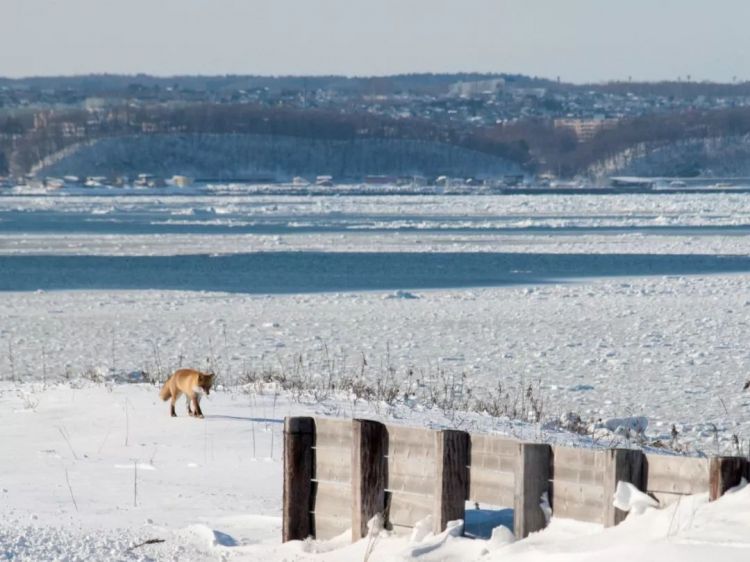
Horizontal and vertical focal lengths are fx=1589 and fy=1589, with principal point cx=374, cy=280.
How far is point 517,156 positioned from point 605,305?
515 ft

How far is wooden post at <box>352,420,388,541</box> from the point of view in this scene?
5.99m

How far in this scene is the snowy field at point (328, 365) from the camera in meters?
6.47

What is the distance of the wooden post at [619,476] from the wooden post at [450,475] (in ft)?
2.03

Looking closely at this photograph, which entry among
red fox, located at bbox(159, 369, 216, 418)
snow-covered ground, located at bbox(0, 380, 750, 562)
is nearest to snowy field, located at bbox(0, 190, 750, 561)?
snow-covered ground, located at bbox(0, 380, 750, 562)

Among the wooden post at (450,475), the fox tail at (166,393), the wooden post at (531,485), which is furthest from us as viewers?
the fox tail at (166,393)

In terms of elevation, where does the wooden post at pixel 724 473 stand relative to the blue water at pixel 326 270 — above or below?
above

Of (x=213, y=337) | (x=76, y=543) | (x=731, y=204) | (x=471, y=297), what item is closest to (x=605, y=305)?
(x=471, y=297)

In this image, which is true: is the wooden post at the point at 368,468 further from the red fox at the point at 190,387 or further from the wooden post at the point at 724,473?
the red fox at the point at 190,387

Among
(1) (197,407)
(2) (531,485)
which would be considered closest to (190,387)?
(1) (197,407)

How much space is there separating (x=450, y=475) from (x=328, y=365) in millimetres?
9317

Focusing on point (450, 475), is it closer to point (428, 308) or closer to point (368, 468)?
point (368, 468)

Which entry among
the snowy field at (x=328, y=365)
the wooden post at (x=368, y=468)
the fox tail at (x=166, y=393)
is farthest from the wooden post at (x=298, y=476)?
the fox tail at (x=166, y=393)

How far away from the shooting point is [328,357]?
16094 millimetres

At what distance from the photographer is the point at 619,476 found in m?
5.31
